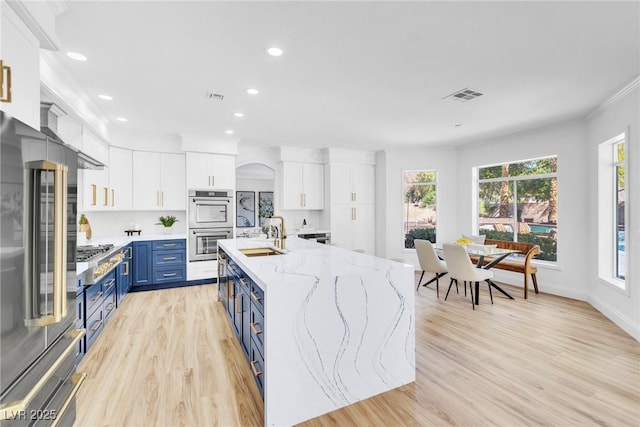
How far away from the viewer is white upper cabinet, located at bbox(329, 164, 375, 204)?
260 inches

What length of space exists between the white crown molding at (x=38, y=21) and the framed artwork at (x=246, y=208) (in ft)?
20.0

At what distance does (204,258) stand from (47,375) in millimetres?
4280

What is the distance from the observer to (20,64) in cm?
161

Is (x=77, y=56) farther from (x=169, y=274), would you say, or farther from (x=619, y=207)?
(x=619, y=207)

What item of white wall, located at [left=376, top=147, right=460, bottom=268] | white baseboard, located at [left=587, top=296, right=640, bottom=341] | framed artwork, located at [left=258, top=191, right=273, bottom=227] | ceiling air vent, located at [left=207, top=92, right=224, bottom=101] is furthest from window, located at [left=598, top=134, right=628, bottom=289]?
framed artwork, located at [left=258, top=191, right=273, bottom=227]

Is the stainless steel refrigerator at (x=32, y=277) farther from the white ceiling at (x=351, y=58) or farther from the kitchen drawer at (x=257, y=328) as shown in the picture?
the white ceiling at (x=351, y=58)

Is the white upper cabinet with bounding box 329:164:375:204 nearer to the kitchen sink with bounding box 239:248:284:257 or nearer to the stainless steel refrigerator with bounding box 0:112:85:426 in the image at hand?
the kitchen sink with bounding box 239:248:284:257

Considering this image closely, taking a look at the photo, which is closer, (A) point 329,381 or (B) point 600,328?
(A) point 329,381

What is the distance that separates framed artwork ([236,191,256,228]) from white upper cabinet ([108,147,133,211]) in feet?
9.78

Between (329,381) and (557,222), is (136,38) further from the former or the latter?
(557,222)

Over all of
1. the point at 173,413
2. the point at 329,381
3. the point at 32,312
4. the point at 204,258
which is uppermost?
the point at 32,312

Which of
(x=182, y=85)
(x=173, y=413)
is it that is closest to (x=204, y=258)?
(x=182, y=85)

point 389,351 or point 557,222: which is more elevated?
point 557,222

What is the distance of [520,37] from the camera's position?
237 cm
